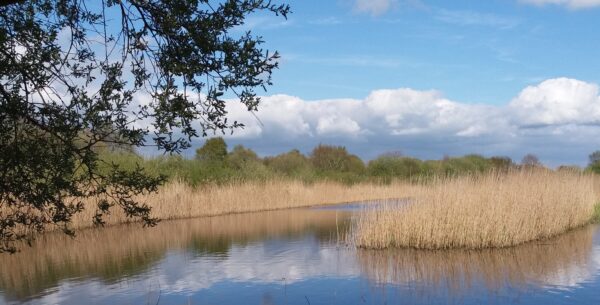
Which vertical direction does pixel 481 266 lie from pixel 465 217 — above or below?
below

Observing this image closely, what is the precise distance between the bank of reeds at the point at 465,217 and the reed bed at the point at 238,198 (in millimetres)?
2876

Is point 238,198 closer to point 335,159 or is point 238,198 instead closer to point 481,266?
point 481,266

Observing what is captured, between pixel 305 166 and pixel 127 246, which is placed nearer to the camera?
pixel 127 246

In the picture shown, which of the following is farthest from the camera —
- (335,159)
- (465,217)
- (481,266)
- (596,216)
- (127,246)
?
(335,159)

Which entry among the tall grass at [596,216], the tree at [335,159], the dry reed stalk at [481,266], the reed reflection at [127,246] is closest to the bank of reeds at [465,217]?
the dry reed stalk at [481,266]

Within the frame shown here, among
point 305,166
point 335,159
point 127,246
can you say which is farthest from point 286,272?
point 335,159

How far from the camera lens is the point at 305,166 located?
2983 cm

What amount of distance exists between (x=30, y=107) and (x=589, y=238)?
1034cm

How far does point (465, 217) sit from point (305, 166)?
20.3m

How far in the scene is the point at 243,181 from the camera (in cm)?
1978

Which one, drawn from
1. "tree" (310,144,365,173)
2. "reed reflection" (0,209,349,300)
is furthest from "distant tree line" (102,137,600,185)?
"reed reflection" (0,209,349,300)

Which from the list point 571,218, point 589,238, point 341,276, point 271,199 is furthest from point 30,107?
point 271,199

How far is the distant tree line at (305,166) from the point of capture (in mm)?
15114

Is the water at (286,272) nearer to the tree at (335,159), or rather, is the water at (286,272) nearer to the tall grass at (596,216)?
the tall grass at (596,216)
